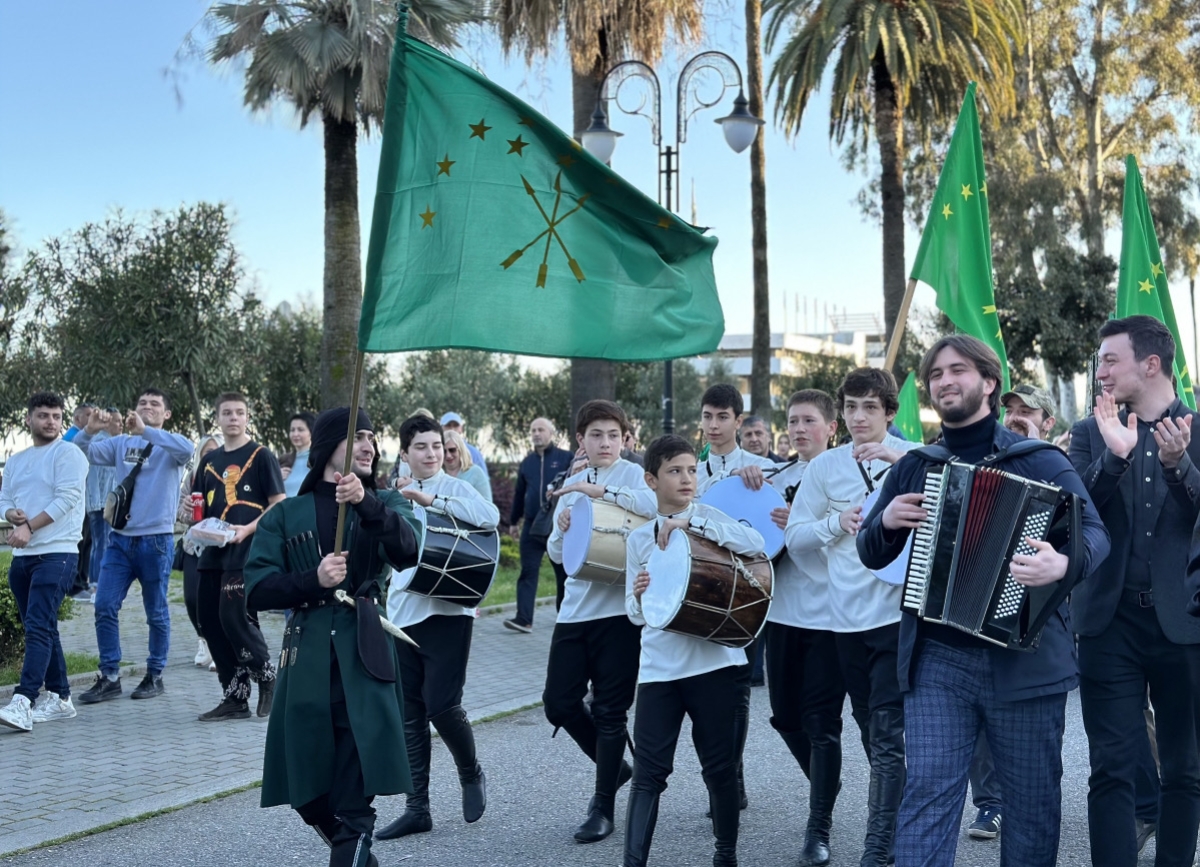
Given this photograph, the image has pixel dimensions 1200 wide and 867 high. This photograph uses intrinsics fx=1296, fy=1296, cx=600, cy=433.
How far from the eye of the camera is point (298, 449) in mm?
11117

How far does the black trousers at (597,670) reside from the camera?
19.5 feet

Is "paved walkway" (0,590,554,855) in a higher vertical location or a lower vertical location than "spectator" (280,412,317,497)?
lower

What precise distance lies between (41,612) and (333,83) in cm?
960

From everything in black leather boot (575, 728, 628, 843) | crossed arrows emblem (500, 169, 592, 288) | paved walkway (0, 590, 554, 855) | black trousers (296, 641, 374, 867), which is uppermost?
crossed arrows emblem (500, 169, 592, 288)

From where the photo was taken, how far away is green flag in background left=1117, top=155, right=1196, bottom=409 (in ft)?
27.2

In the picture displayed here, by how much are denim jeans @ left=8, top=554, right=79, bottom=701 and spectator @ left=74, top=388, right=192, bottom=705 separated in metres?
0.65

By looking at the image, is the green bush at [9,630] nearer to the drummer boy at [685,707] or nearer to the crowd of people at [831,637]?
the crowd of people at [831,637]

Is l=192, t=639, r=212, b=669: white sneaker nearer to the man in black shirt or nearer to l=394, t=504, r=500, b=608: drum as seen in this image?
l=394, t=504, r=500, b=608: drum

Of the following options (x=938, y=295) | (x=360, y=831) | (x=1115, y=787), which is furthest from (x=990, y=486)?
(x=938, y=295)

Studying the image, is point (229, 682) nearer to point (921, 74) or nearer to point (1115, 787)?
point (1115, 787)

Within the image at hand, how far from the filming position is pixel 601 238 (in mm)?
5395

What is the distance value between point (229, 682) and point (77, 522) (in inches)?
56.7

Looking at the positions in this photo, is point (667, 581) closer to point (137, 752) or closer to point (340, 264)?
point (137, 752)

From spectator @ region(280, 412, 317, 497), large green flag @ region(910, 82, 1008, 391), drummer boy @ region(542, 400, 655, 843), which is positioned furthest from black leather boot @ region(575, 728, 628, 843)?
spectator @ region(280, 412, 317, 497)
